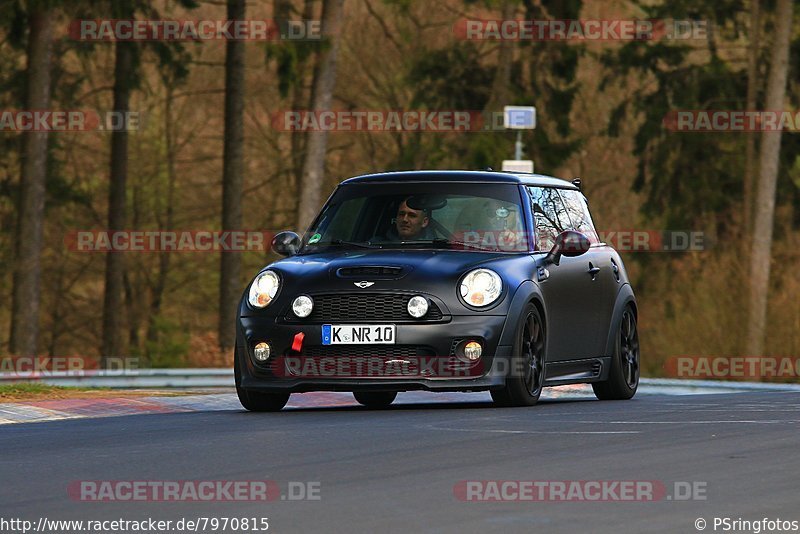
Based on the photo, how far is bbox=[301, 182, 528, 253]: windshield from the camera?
14281 millimetres

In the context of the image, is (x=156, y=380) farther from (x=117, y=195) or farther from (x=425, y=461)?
(x=117, y=195)

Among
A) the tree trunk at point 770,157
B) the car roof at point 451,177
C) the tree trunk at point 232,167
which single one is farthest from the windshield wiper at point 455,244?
the tree trunk at point 232,167

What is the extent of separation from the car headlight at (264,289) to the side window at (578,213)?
130 inches

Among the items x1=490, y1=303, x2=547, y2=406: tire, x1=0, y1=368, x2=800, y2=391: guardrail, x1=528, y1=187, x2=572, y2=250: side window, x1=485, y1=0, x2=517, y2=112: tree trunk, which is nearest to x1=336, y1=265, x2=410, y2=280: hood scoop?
x1=490, y1=303, x2=547, y2=406: tire

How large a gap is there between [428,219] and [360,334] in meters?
1.62

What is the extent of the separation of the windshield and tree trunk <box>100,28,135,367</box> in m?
29.0

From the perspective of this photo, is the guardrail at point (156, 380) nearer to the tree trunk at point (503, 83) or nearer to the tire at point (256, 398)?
the tire at point (256, 398)

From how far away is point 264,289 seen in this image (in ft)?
44.4

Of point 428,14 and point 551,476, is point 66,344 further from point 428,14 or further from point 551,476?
point 551,476

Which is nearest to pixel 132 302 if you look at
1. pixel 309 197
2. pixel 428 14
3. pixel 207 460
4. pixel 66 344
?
pixel 66 344

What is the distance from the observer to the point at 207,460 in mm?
9953

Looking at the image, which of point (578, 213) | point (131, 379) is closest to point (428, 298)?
point (578, 213)

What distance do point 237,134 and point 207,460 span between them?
29.8 metres

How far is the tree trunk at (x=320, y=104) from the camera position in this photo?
34219 mm
